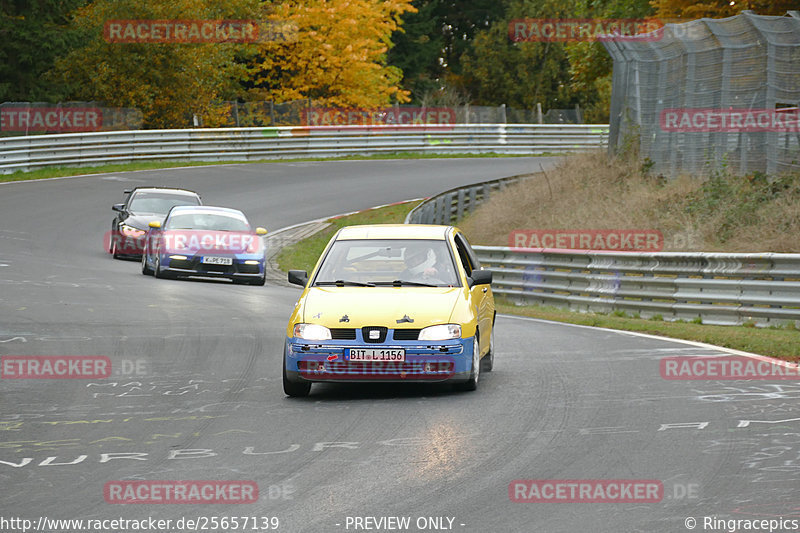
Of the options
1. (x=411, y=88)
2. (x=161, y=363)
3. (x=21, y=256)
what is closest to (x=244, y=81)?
(x=411, y=88)

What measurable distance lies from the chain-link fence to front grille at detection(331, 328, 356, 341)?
1555 cm

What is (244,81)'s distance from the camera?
192ft

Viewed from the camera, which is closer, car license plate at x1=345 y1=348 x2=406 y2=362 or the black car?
→ car license plate at x1=345 y1=348 x2=406 y2=362

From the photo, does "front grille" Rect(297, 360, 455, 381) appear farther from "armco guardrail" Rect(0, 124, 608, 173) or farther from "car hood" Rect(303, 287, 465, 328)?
"armco guardrail" Rect(0, 124, 608, 173)

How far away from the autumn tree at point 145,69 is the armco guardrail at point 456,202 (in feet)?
53.4

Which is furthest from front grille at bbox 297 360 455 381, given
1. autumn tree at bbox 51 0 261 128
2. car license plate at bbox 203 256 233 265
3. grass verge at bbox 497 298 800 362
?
autumn tree at bbox 51 0 261 128

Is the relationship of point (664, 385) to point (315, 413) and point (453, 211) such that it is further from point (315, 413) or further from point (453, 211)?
point (453, 211)

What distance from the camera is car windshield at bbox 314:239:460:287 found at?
37.4 feet

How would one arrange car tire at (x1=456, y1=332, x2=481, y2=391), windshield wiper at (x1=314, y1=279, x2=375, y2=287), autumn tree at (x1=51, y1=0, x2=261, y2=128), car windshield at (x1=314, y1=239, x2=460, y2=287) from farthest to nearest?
autumn tree at (x1=51, y1=0, x2=261, y2=128)
car windshield at (x1=314, y1=239, x2=460, y2=287)
windshield wiper at (x1=314, y1=279, x2=375, y2=287)
car tire at (x1=456, y1=332, x2=481, y2=391)

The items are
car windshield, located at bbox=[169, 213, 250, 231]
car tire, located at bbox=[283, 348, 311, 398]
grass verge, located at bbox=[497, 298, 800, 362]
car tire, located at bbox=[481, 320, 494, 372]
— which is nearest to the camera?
car tire, located at bbox=[283, 348, 311, 398]

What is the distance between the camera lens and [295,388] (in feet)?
34.8

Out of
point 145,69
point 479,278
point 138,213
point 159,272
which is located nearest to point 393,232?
point 479,278

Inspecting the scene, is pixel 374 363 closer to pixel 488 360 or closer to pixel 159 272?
pixel 488 360

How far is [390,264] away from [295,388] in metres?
1.69
